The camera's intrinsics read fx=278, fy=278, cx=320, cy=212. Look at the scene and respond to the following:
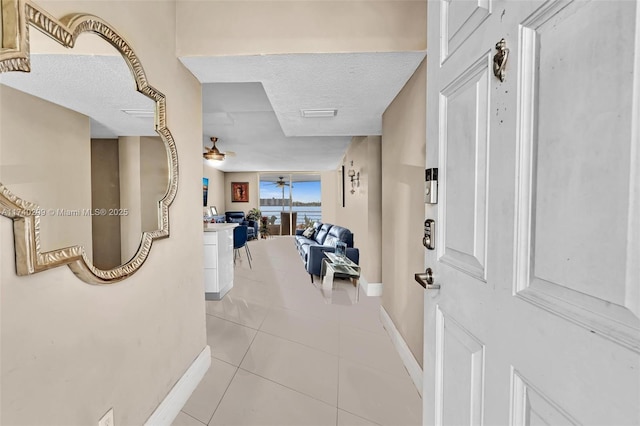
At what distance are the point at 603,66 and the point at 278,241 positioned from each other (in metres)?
8.71

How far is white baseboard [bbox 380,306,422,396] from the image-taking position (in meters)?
1.87

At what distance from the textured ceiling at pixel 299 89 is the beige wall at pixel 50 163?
0.96 metres

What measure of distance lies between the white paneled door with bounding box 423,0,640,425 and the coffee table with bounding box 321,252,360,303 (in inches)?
125

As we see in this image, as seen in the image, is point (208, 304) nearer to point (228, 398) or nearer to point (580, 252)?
point (228, 398)

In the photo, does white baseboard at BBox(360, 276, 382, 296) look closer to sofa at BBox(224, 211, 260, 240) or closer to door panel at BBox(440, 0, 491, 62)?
door panel at BBox(440, 0, 491, 62)

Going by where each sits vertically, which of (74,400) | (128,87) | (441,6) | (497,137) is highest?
(441,6)

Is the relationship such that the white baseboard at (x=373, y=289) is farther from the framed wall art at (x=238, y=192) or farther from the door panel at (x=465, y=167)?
the framed wall art at (x=238, y=192)

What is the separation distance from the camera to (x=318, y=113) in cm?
261

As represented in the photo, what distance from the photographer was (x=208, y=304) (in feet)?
10.8

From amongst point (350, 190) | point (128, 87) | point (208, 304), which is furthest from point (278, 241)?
point (128, 87)

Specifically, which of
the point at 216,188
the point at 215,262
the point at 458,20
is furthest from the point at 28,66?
the point at 216,188

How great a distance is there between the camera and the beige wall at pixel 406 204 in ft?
6.17

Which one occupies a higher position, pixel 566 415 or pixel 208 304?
pixel 566 415

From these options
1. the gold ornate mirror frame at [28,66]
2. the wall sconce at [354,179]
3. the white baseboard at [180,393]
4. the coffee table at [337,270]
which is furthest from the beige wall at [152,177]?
the wall sconce at [354,179]
